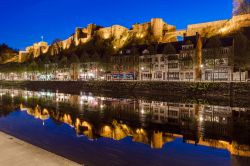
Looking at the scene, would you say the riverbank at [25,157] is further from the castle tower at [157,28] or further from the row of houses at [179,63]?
the castle tower at [157,28]

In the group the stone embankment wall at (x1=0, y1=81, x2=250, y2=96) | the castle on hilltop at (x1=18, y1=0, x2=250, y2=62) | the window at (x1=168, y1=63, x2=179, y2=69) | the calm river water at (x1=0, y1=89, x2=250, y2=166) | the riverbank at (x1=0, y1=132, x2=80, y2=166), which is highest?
the castle on hilltop at (x1=18, y1=0, x2=250, y2=62)

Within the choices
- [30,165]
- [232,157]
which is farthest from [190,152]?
[30,165]

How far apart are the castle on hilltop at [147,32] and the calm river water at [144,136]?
4637cm

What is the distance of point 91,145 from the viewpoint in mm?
16156

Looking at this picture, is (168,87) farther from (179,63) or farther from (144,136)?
(144,136)

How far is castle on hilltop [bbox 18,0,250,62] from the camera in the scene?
289 feet

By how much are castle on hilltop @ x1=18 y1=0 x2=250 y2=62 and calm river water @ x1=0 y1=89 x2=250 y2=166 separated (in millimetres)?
46372

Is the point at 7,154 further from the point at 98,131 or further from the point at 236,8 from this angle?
the point at 236,8

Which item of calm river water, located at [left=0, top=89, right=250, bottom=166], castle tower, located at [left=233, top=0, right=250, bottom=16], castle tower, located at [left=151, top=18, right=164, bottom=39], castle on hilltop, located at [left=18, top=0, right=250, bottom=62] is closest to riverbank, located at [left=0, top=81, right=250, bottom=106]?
calm river water, located at [left=0, top=89, right=250, bottom=166]

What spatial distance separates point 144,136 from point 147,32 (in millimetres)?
97521

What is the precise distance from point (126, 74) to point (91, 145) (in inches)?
2441

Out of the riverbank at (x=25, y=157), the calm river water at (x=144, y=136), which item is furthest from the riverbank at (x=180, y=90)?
→ the riverbank at (x=25, y=157)

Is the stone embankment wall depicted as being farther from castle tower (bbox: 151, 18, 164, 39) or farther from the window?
castle tower (bbox: 151, 18, 164, 39)

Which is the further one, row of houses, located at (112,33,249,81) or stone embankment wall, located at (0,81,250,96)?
row of houses, located at (112,33,249,81)
